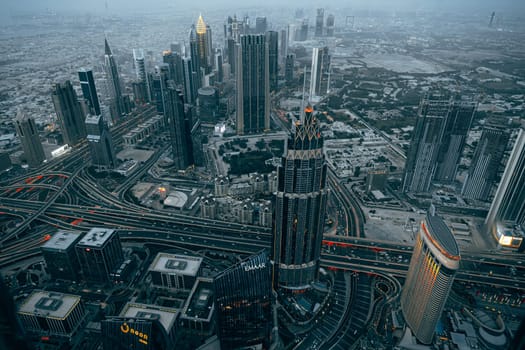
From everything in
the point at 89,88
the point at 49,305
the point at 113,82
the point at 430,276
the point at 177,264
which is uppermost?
the point at 89,88

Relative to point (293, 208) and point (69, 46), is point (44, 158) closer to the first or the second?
point (293, 208)

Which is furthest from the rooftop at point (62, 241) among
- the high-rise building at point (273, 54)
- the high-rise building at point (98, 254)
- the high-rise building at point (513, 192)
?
the high-rise building at point (273, 54)

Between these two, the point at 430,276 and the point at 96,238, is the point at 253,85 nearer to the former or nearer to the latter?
the point at 96,238

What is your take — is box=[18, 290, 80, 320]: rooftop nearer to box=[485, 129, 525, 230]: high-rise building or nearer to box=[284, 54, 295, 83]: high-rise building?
box=[485, 129, 525, 230]: high-rise building

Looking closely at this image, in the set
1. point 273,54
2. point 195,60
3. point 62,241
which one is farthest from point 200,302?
point 273,54

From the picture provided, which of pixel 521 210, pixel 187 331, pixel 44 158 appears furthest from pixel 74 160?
pixel 521 210

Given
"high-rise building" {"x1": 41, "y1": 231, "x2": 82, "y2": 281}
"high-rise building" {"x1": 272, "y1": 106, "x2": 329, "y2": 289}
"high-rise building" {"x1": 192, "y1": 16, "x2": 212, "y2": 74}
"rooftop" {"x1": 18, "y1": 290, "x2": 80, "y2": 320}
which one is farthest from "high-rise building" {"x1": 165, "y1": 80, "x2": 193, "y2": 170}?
"high-rise building" {"x1": 192, "y1": 16, "x2": 212, "y2": 74}
